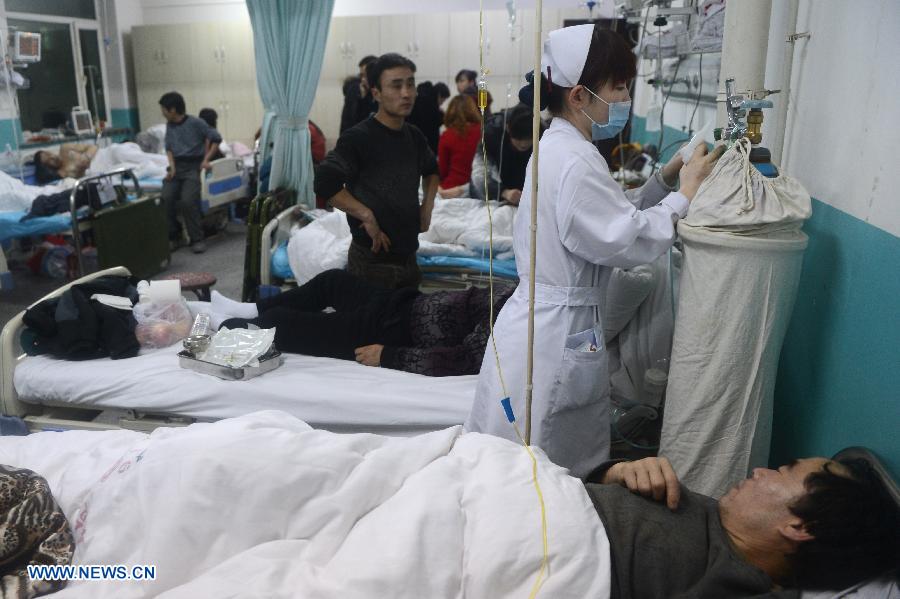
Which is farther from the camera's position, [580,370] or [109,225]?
[109,225]

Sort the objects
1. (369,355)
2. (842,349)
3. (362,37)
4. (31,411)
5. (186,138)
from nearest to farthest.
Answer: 1. (842,349)
2. (31,411)
3. (369,355)
4. (186,138)
5. (362,37)

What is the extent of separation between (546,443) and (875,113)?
109 cm

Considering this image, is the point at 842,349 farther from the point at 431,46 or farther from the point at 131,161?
the point at 131,161

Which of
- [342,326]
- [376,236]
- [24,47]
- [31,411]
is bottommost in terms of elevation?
[31,411]

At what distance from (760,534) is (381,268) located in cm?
202

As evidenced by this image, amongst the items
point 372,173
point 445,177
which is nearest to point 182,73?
point 445,177

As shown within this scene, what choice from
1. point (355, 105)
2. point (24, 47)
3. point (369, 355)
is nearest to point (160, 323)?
point (369, 355)

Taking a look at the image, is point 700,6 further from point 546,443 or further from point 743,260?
point 546,443

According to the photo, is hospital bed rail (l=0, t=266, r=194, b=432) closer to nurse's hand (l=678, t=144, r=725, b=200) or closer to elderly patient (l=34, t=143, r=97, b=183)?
nurse's hand (l=678, t=144, r=725, b=200)

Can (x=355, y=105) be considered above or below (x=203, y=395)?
above

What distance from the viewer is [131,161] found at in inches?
271

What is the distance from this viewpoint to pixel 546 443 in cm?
180

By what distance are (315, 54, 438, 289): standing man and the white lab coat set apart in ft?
3.57

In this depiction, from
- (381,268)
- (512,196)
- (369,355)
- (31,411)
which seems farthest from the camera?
(512,196)
